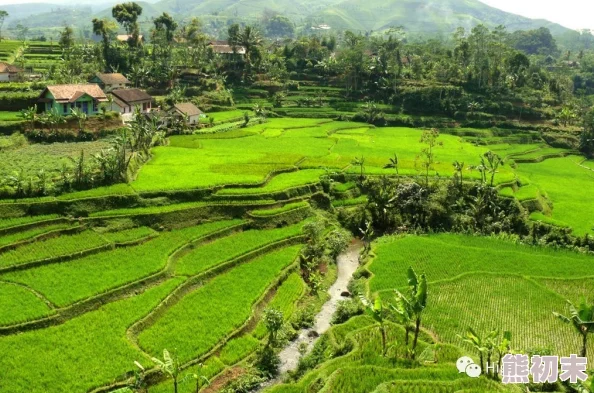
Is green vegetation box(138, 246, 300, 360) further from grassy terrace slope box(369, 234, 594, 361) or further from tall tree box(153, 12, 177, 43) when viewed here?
tall tree box(153, 12, 177, 43)

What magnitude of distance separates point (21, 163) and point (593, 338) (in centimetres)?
3231

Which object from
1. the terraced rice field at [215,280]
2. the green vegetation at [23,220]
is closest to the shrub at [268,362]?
the terraced rice field at [215,280]

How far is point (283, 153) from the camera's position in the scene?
4378 centimetres

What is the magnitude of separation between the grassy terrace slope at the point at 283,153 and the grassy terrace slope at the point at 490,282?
10075 mm

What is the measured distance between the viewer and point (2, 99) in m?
45.1

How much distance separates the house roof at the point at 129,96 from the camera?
51.8 meters

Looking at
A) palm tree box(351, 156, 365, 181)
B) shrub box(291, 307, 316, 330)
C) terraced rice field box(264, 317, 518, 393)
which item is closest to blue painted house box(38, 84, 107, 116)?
palm tree box(351, 156, 365, 181)

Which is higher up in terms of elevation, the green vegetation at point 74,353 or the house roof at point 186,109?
the house roof at point 186,109

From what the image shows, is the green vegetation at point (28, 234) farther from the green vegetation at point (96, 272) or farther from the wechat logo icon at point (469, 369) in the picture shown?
A: the wechat logo icon at point (469, 369)

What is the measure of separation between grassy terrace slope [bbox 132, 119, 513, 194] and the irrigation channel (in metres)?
6.91

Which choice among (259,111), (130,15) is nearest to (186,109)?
(259,111)

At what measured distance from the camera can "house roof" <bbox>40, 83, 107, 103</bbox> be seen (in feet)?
148

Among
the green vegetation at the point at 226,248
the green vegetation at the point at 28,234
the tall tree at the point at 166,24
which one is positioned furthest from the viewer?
the tall tree at the point at 166,24

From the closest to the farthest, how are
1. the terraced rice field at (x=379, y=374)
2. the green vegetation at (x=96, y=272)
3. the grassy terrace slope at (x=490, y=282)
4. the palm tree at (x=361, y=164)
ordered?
the terraced rice field at (x=379, y=374), the green vegetation at (x=96, y=272), the grassy terrace slope at (x=490, y=282), the palm tree at (x=361, y=164)
